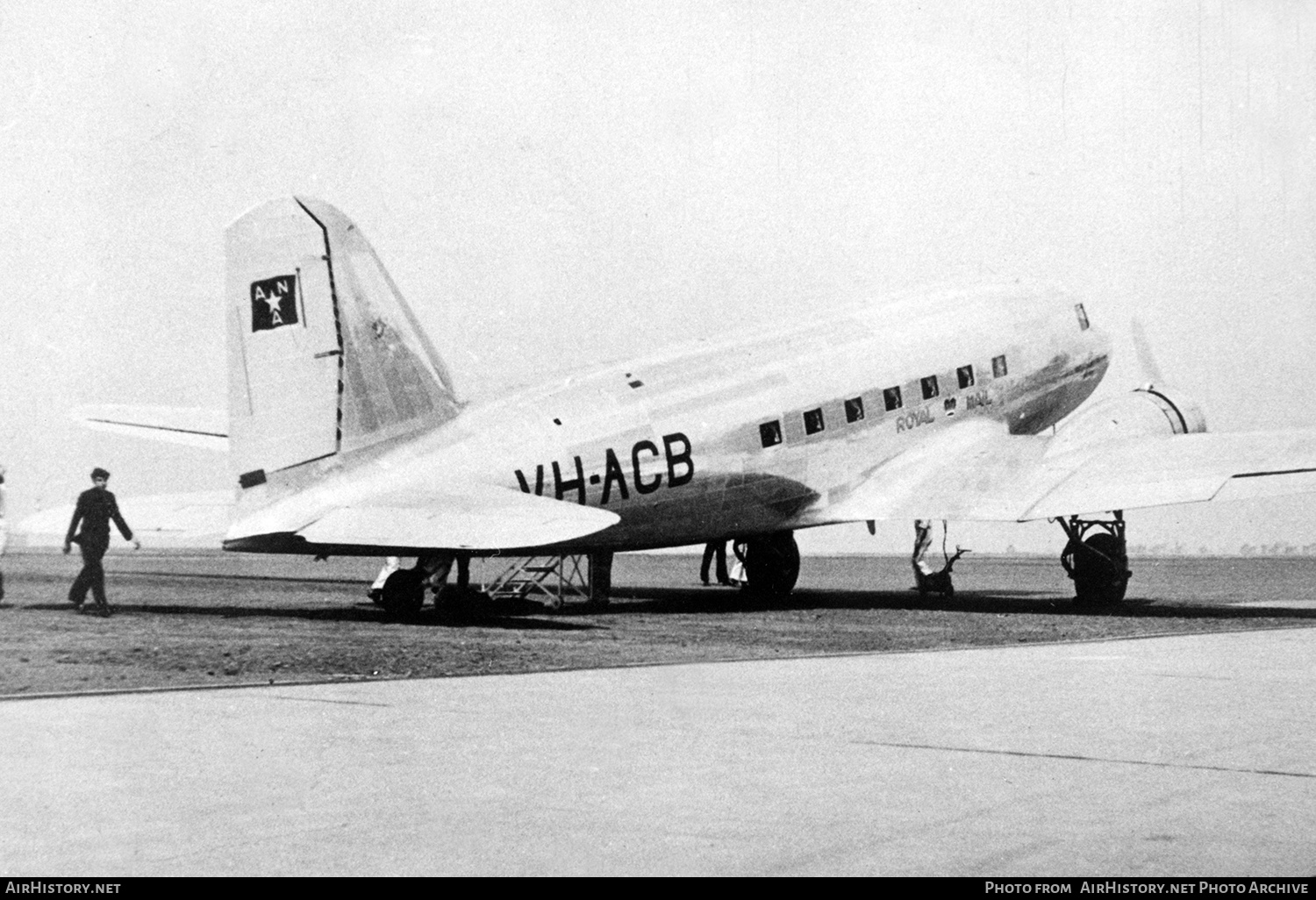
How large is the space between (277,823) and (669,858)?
180 centimetres

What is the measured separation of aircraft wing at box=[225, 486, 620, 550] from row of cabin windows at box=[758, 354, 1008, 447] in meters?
5.90

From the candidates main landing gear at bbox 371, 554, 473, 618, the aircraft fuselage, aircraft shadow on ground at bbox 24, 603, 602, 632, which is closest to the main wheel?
the aircraft fuselage

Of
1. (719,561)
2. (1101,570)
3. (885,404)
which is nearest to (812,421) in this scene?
(885,404)

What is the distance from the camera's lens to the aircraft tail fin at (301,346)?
19516mm

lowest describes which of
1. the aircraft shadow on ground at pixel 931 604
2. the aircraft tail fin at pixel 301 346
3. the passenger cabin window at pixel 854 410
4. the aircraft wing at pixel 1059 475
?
the aircraft shadow on ground at pixel 931 604

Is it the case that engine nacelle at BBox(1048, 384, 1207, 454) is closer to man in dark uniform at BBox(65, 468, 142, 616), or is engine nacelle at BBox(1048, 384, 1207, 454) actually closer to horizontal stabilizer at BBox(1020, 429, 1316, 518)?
horizontal stabilizer at BBox(1020, 429, 1316, 518)

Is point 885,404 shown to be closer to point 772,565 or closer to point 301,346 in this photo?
point 772,565

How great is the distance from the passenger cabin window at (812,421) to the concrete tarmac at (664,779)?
41.7ft

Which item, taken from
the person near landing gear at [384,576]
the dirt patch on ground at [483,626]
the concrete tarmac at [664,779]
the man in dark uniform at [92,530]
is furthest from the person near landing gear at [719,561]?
the concrete tarmac at [664,779]

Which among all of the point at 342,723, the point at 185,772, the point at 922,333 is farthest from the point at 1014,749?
the point at 922,333

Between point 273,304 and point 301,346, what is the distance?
2.04 feet

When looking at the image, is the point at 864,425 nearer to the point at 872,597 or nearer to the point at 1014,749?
the point at 872,597

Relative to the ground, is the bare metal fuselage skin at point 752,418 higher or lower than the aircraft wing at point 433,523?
higher

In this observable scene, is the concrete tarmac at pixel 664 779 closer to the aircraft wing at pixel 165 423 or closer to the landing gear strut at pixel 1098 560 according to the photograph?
the landing gear strut at pixel 1098 560
